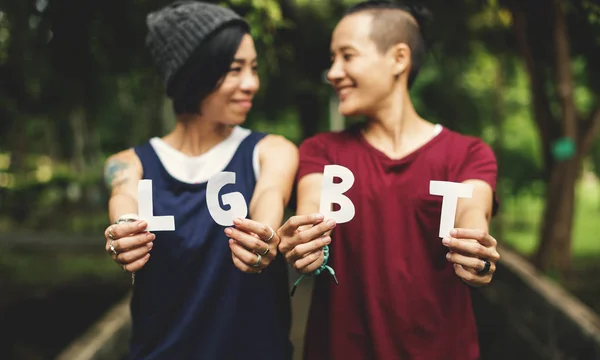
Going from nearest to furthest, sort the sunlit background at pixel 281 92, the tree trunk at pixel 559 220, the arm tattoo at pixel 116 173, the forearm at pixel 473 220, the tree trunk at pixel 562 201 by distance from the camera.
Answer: the forearm at pixel 473 220
the arm tattoo at pixel 116 173
the sunlit background at pixel 281 92
the tree trunk at pixel 562 201
the tree trunk at pixel 559 220

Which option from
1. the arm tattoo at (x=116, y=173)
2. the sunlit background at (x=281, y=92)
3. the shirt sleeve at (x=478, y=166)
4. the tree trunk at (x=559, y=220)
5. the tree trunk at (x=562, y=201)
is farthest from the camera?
the tree trunk at (x=559, y=220)

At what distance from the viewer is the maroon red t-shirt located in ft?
6.59

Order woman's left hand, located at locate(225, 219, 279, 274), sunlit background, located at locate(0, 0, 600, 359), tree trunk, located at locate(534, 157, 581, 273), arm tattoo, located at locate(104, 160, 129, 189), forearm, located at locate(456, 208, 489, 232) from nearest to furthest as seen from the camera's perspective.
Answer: woman's left hand, located at locate(225, 219, 279, 274) < forearm, located at locate(456, 208, 489, 232) < arm tattoo, located at locate(104, 160, 129, 189) < sunlit background, located at locate(0, 0, 600, 359) < tree trunk, located at locate(534, 157, 581, 273)

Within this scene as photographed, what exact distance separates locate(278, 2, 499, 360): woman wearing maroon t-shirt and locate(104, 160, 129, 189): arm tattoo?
0.64 meters

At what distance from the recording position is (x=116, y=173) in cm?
218

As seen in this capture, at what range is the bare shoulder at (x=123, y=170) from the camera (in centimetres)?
216

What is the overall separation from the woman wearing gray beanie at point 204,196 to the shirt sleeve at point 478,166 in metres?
0.61

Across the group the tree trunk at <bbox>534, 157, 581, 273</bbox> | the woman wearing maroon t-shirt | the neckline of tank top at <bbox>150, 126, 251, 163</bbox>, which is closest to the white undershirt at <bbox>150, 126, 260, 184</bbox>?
the neckline of tank top at <bbox>150, 126, 251, 163</bbox>

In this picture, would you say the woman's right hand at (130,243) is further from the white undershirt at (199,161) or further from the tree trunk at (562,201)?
the tree trunk at (562,201)

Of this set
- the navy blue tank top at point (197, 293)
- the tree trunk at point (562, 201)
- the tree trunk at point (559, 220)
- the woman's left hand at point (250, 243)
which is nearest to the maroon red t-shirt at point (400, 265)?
the navy blue tank top at point (197, 293)

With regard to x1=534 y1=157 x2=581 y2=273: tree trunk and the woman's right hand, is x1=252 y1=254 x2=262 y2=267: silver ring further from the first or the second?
x1=534 y1=157 x2=581 y2=273: tree trunk

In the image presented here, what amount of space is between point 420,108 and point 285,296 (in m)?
6.92

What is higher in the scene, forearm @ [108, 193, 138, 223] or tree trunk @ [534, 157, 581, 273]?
forearm @ [108, 193, 138, 223]

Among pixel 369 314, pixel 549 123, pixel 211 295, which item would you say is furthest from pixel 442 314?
pixel 549 123
